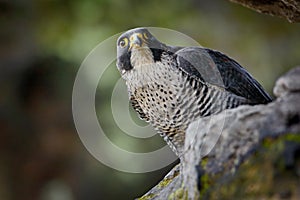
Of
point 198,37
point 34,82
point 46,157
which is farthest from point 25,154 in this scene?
point 198,37

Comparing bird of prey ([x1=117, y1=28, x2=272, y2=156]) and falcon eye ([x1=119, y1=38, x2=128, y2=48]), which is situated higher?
falcon eye ([x1=119, y1=38, x2=128, y2=48])

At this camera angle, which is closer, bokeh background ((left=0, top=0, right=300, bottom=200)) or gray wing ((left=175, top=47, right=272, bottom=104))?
gray wing ((left=175, top=47, right=272, bottom=104))

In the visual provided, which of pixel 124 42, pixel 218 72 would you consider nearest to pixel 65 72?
pixel 124 42

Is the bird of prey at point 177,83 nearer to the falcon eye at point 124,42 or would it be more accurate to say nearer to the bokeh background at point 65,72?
the falcon eye at point 124,42

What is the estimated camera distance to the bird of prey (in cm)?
422

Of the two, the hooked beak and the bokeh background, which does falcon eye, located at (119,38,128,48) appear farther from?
the bokeh background

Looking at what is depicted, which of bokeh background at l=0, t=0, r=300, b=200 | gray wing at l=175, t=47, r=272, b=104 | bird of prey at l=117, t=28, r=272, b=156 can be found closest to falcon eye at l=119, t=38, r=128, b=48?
bird of prey at l=117, t=28, r=272, b=156

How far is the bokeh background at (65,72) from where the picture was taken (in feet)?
33.7

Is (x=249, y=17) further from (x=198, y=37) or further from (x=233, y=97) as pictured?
(x=233, y=97)

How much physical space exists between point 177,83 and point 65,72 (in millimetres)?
6428

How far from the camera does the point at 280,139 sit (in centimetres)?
315

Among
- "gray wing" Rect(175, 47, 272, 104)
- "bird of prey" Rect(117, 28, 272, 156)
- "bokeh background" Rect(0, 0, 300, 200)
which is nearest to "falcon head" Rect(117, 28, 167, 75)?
"bird of prey" Rect(117, 28, 272, 156)

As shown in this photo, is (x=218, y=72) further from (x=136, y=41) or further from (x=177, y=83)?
(x=136, y=41)

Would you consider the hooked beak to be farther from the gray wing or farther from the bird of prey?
the gray wing
